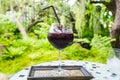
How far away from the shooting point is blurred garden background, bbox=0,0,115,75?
3.05 metres

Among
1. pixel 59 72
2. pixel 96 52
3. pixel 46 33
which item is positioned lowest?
pixel 96 52

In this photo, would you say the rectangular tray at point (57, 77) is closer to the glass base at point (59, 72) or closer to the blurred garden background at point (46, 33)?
the glass base at point (59, 72)

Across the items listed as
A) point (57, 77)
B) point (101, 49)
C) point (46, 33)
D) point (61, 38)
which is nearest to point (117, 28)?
point (101, 49)

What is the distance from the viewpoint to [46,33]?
3.80 m

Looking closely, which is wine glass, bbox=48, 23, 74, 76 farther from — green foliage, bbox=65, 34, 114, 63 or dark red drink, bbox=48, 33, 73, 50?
green foliage, bbox=65, 34, 114, 63

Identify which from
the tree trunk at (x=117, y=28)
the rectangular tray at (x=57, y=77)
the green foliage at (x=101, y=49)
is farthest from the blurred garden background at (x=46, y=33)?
the rectangular tray at (x=57, y=77)

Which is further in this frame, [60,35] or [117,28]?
[117,28]

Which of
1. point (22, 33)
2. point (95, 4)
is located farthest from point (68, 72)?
point (22, 33)

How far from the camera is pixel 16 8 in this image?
5.08m

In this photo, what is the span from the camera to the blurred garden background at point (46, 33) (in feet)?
10.0

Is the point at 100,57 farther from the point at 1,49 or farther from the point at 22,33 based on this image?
the point at 22,33

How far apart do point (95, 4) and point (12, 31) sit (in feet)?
5.81

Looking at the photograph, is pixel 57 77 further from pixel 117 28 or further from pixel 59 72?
pixel 117 28

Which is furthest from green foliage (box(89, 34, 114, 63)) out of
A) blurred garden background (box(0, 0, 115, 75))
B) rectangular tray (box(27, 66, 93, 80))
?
rectangular tray (box(27, 66, 93, 80))
